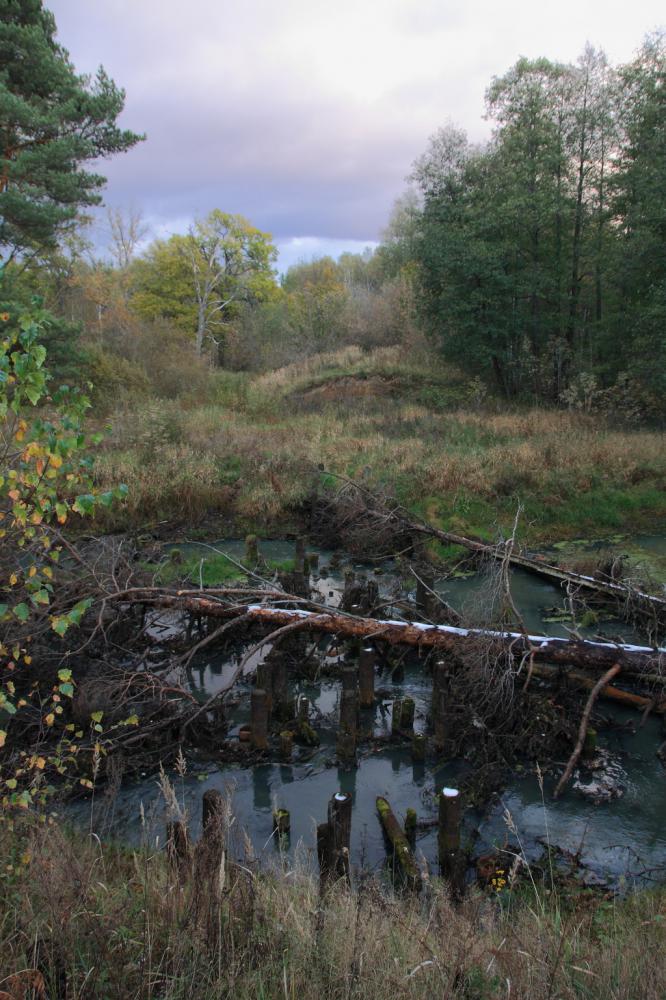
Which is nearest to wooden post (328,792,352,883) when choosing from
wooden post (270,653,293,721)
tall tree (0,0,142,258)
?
wooden post (270,653,293,721)

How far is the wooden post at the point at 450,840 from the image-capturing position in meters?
5.73

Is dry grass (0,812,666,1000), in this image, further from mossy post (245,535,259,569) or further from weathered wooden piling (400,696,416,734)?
mossy post (245,535,259,569)

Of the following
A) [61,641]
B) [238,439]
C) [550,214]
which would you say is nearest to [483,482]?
[238,439]

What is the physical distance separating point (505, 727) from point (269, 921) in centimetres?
484

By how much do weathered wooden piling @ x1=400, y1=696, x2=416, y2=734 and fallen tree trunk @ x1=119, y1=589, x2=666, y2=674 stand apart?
0.85m

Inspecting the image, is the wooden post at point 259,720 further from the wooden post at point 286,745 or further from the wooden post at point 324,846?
the wooden post at point 324,846

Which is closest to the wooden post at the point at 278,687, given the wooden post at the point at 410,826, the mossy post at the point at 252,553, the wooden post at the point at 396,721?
→ the wooden post at the point at 396,721

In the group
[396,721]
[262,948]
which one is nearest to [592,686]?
[396,721]

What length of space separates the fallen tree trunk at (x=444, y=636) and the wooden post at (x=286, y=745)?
1.42 m

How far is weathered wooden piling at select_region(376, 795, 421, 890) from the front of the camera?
5805mm

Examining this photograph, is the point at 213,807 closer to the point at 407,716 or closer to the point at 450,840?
the point at 450,840

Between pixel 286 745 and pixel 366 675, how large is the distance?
149 cm

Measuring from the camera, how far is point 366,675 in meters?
8.88

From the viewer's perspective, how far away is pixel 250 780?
296 inches
